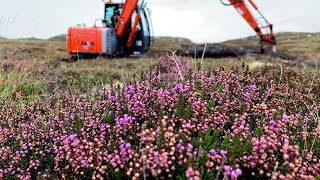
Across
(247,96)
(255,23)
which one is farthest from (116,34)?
(247,96)

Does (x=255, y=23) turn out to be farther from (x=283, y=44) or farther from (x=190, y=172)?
(x=283, y=44)

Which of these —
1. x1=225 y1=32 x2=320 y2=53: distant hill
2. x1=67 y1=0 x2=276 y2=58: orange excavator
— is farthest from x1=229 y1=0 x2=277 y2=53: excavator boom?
x1=225 y1=32 x2=320 y2=53: distant hill

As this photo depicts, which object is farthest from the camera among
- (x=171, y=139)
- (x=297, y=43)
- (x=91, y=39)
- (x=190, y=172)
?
(x=297, y=43)

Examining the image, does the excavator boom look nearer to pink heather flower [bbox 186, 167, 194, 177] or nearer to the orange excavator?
the orange excavator

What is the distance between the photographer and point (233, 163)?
215 cm

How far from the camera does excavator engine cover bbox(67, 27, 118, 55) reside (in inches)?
879

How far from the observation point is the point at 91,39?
22.6 metres

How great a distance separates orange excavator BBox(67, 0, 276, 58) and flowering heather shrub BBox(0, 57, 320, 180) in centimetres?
1838

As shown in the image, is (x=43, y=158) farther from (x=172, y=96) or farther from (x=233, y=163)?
(x=233, y=163)

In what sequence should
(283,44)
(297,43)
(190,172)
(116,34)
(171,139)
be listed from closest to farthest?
(190,172) < (171,139) < (116,34) < (297,43) < (283,44)

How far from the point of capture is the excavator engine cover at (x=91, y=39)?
22.3 metres

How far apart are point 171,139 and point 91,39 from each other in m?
20.9

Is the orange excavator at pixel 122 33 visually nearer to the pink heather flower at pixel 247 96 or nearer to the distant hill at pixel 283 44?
the distant hill at pixel 283 44

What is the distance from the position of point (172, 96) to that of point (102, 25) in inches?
822
